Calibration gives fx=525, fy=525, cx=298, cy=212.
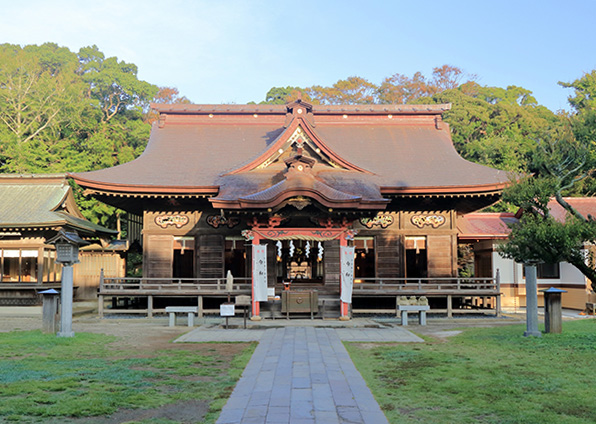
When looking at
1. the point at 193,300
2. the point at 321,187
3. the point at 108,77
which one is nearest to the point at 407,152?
the point at 321,187

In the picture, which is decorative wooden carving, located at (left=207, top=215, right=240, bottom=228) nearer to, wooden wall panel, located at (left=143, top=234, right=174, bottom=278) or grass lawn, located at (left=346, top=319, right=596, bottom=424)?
wooden wall panel, located at (left=143, top=234, right=174, bottom=278)

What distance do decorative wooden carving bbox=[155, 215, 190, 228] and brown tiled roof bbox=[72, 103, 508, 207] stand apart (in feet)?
5.33

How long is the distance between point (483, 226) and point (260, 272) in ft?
44.3

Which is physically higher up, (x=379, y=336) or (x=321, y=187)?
(x=321, y=187)

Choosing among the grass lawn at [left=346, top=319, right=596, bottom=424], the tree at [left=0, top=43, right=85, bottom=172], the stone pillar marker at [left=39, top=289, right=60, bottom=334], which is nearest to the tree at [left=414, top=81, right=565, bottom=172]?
the grass lawn at [left=346, top=319, right=596, bottom=424]

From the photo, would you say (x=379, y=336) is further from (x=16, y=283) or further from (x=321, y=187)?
(x=16, y=283)

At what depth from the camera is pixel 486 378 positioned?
331 inches

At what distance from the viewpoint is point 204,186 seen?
858 inches

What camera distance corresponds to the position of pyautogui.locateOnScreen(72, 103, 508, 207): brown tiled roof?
71.9ft

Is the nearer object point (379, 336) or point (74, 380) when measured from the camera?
point (74, 380)

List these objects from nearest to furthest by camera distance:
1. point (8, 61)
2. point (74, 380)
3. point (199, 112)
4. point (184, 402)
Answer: point (184, 402) < point (74, 380) < point (199, 112) < point (8, 61)

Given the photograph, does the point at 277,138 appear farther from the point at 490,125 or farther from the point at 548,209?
the point at 490,125

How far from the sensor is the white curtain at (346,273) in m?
19.4

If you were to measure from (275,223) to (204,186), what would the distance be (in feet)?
12.8
